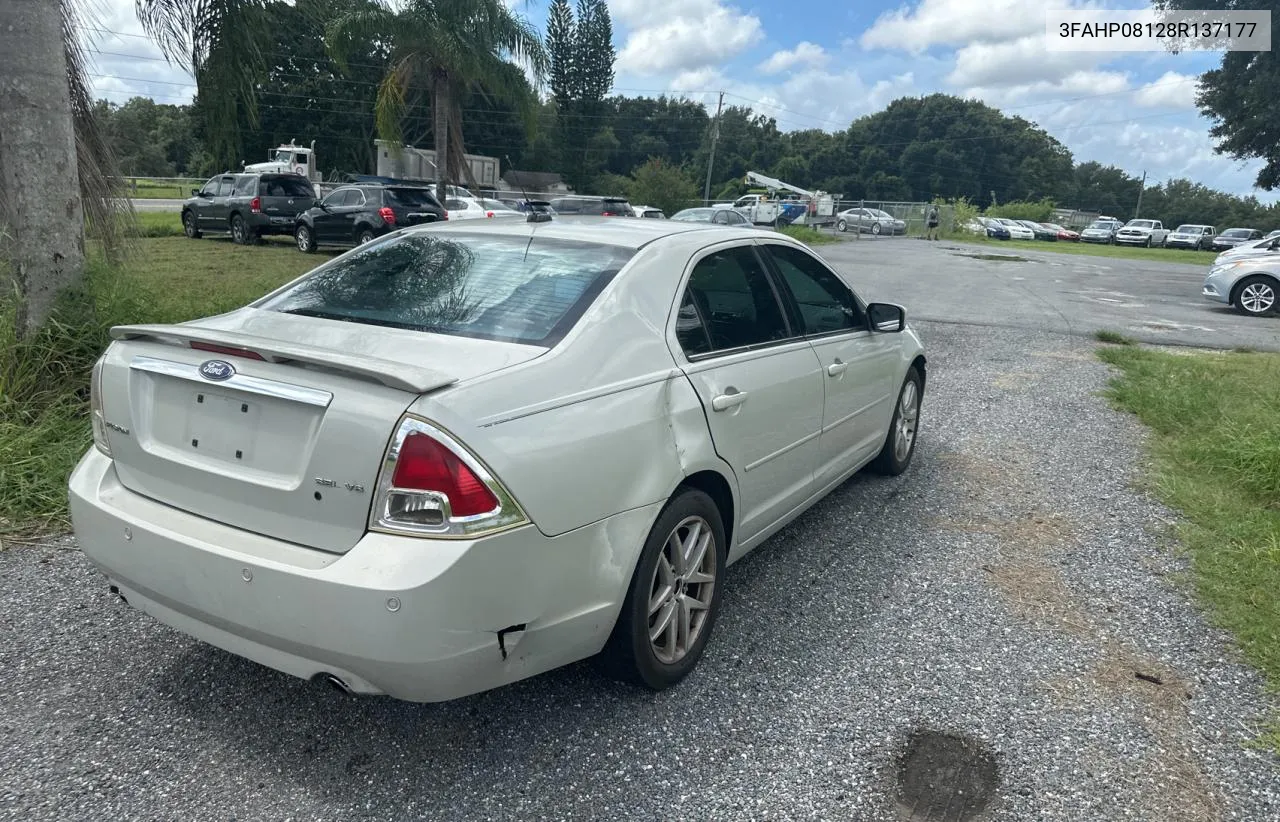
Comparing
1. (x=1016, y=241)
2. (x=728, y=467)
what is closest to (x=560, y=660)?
(x=728, y=467)

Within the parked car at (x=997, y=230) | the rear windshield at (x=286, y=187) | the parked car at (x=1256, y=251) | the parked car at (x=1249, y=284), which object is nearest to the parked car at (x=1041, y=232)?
the parked car at (x=997, y=230)

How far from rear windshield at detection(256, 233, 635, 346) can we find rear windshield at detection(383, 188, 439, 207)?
1676 centimetres

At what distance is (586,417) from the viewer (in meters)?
2.63

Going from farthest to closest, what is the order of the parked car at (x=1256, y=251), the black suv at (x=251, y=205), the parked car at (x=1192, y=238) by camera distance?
the parked car at (x=1192, y=238) → the black suv at (x=251, y=205) → the parked car at (x=1256, y=251)

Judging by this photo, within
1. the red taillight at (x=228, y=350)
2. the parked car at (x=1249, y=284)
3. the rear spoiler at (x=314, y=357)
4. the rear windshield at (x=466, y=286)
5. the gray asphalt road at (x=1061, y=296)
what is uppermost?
the rear windshield at (x=466, y=286)

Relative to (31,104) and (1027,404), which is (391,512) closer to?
(31,104)

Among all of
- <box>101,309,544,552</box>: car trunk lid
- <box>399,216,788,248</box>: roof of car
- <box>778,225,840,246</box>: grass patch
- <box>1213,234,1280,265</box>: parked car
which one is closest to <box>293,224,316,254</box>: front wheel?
<box>399,216,788,248</box>: roof of car

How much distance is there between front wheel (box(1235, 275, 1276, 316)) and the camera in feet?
49.2

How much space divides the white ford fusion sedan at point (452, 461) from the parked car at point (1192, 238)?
5683 centimetres

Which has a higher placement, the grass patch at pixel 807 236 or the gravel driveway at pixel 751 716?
the grass patch at pixel 807 236

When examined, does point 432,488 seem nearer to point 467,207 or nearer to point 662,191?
point 467,207

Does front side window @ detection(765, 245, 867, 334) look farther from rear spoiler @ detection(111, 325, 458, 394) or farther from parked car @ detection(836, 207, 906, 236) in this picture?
parked car @ detection(836, 207, 906, 236)

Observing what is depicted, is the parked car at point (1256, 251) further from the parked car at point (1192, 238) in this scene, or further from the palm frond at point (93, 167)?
the parked car at point (1192, 238)

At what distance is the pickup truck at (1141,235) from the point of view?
52062 mm
